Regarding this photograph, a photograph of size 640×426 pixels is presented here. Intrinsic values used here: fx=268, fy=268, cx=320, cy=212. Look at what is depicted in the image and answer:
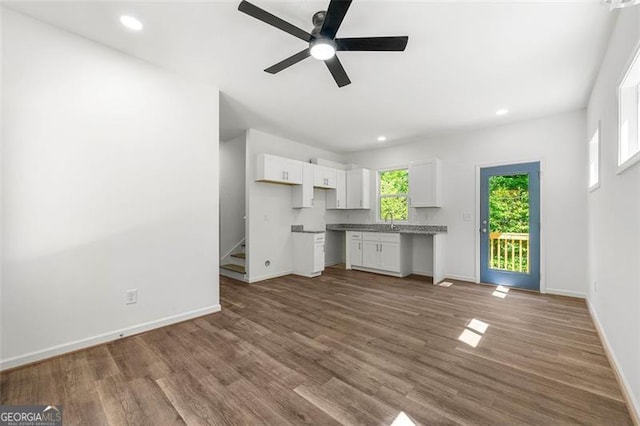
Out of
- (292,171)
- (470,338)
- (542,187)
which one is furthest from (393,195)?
(470,338)

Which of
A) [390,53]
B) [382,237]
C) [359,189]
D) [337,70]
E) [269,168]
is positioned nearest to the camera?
[337,70]

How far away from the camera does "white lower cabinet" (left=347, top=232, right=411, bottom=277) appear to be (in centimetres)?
528

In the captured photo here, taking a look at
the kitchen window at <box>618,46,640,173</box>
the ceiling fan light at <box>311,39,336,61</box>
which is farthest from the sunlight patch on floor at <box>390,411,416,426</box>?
the ceiling fan light at <box>311,39,336,61</box>

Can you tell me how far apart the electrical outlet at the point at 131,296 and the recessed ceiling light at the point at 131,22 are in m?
2.43

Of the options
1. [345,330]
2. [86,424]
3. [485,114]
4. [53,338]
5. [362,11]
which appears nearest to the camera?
[86,424]

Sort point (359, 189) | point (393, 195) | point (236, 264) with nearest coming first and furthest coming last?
point (236, 264), point (393, 195), point (359, 189)

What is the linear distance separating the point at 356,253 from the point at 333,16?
4.72m

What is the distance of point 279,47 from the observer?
2.55m

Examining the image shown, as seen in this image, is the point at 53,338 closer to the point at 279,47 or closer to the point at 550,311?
the point at 279,47

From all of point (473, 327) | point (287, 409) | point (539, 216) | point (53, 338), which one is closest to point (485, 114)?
point (539, 216)

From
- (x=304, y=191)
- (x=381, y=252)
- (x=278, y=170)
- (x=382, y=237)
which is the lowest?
(x=381, y=252)

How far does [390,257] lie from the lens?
5.35 m

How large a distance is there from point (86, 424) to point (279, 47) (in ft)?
10.3

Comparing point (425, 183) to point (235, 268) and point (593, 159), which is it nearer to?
point (593, 159)
